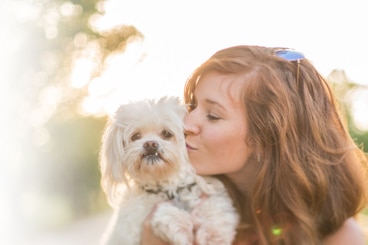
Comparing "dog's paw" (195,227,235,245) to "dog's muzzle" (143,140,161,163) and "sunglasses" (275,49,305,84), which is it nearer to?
"dog's muzzle" (143,140,161,163)

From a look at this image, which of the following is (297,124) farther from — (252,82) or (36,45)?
(36,45)

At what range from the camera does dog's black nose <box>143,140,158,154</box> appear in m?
3.45

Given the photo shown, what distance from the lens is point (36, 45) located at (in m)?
12.4

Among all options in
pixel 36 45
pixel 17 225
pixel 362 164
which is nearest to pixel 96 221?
pixel 17 225

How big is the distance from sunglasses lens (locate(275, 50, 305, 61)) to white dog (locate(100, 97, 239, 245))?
65cm

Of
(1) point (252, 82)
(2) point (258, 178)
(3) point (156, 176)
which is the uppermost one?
(1) point (252, 82)

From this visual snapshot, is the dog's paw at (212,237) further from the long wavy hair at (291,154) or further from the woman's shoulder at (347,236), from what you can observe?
the woman's shoulder at (347,236)

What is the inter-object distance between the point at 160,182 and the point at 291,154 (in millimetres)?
720

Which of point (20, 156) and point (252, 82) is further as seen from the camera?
point (20, 156)

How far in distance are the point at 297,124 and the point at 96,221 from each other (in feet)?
27.8

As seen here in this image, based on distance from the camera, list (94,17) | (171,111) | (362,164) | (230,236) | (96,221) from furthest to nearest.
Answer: (94,17)
(96,221)
(362,164)
(171,111)
(230,236)

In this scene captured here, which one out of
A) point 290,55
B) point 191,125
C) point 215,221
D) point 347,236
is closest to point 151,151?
point 191,125

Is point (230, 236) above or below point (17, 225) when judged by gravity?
above

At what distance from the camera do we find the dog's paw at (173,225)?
3.28 meters
